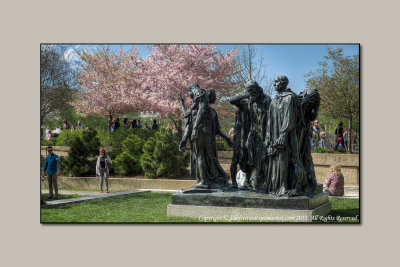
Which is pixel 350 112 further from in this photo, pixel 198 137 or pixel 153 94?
pixel 198 137

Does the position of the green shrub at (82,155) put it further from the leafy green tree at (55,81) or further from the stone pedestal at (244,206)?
the stone pedestal at (244,206)

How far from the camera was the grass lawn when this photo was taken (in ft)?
33.1

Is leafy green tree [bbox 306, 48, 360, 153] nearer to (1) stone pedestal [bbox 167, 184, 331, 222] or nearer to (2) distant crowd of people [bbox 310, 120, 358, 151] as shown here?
(2) distant crowd of people [bbox 310, 120, 358, 151]

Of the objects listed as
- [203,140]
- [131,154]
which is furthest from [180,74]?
[203,140]

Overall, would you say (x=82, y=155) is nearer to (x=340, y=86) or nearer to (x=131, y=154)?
(x=131, y=154)

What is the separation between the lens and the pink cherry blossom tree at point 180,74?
23875mm

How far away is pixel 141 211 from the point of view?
11.6 meters

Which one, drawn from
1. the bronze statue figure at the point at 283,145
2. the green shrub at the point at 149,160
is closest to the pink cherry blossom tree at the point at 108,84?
the green shrub at the point at 149,160

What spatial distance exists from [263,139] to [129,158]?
36.4 ft

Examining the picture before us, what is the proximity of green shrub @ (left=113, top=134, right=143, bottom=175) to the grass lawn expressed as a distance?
5.61 metres

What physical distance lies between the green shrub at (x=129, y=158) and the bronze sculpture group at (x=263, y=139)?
1022 centimetres

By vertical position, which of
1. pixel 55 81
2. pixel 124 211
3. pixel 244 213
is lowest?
pixel 124 211

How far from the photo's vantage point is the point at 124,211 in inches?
461

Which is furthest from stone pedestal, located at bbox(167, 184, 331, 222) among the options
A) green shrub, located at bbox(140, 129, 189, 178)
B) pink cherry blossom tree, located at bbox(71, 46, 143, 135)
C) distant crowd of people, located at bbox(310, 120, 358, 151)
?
pink cherry blossom tree, located at bbox(71, 46, 143, 135)
